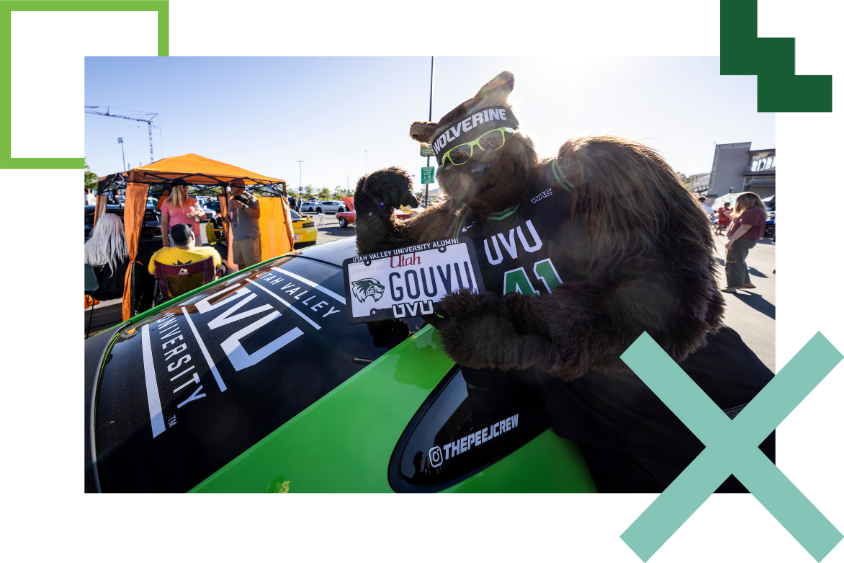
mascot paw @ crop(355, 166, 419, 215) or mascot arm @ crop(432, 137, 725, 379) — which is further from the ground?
mascot paw @ crop(355, 166, 419, 215)

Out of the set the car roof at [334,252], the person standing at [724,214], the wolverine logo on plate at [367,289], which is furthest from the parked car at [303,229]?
the person standing at [724,214]

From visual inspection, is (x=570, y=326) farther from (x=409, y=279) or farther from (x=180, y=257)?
(x=180, y=257)

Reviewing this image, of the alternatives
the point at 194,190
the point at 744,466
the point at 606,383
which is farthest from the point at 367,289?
the point at 194,190

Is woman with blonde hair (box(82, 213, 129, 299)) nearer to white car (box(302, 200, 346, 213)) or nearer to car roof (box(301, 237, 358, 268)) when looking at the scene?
car roof (box(301, 237, 358, 268))

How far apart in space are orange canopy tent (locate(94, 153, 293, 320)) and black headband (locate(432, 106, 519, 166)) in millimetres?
4961

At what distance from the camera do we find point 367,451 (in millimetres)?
980

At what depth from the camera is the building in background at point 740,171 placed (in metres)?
30.2

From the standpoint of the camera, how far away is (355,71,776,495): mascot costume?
0.94 metres

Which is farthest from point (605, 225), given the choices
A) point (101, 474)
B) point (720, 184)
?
point (720, 184)

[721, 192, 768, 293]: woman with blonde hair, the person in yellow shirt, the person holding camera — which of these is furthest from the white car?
[721, 192, 768, 293]: woman with blonde hair

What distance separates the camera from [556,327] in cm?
95

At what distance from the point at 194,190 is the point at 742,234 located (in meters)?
10.2

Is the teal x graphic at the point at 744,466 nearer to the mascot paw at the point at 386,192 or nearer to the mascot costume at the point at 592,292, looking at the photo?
the mascot costume at the point at 592,292

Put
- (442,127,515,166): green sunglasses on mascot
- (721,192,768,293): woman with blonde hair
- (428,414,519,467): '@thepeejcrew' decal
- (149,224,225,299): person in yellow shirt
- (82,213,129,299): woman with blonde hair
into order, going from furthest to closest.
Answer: (721,192,768,293): woman with blonde hair
(82,213,129,299): woman with blonde hair
(149,224,225,299): person in yellow shirt
(442,127,515,166): green sunglasses on mascot
(428,414,519,467): '@thepeejcrew' decal
